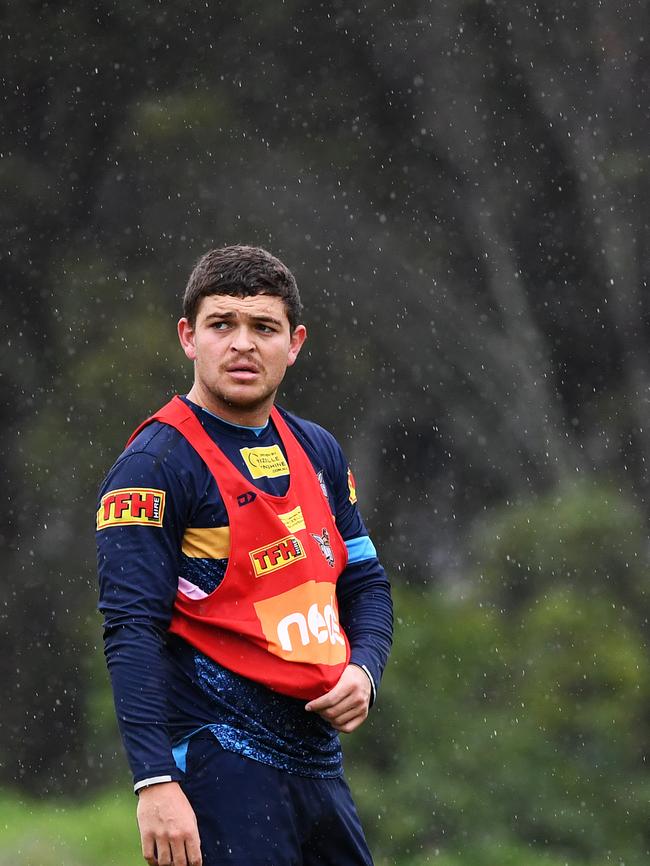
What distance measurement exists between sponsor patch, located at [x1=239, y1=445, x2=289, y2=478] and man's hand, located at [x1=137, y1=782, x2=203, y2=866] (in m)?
0.66

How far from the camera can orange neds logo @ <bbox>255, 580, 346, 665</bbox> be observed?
8.95 feet

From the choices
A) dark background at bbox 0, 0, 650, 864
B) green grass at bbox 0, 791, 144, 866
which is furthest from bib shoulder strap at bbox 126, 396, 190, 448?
dark background at bbox 0, 0, 650, 864

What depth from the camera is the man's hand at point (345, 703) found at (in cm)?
274

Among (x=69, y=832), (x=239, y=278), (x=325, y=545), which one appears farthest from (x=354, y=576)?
(x=69, y=832)

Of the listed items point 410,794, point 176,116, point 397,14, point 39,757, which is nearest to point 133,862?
point 410,794

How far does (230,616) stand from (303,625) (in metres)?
0.16

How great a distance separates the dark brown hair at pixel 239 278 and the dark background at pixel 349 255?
20.1 ft

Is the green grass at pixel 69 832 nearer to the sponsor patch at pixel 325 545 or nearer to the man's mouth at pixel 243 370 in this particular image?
the sponsor patch at pixel 325 545

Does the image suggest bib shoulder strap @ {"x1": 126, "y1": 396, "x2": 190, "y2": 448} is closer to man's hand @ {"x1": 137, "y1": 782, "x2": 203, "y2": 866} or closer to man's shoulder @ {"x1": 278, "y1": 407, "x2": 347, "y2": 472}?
man's shoulder @ {"x1": 278, "y1": 407, "x2": 347, "y2": 472}

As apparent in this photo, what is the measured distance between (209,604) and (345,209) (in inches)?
288

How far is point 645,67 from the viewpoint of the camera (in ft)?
30.7

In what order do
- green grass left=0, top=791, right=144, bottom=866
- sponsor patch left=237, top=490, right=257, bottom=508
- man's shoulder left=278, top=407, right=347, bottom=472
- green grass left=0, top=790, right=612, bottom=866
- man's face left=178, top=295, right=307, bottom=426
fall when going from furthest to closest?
1. green grass left=0, top=791, right=144, bottom=866
2. green grass left=0, top=790, right=612, bottom=866
3. man's shoulder left=278, top=407, right=347, bottom=472
4. man's face left=178, top=295, right=307, bottom=426
5. sponsor patch left=237, top=490, right=257, bottom=508

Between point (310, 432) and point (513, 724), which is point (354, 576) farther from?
point (513, 724)

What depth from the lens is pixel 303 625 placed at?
2.77 metres
